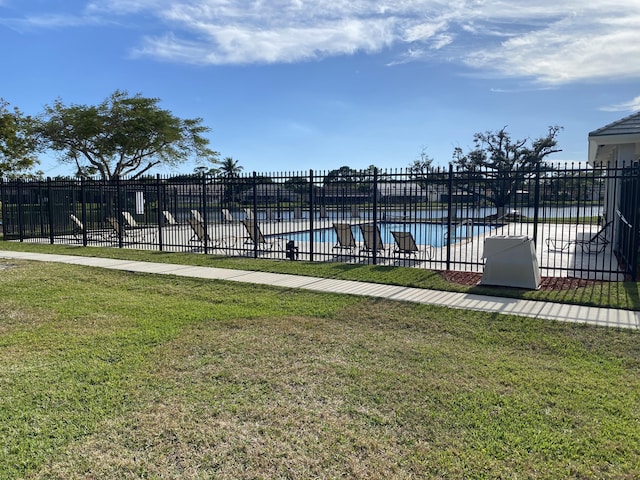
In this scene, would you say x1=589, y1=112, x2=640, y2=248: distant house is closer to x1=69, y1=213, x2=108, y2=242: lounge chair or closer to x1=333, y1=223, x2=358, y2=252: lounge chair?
x1=333, y1=223, x2=358, y2=252: lounge chair

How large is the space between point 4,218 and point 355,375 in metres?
19.2

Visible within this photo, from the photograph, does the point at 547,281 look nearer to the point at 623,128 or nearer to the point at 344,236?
the point at 623,128

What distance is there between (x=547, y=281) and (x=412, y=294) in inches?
112

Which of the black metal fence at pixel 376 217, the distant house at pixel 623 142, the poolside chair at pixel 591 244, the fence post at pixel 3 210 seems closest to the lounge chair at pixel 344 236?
the black metal fence at pixel 376 217

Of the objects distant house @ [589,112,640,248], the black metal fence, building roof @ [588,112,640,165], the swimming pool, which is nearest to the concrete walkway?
the black metal fence

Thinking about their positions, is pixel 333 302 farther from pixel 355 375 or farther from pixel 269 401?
pixel 269 401

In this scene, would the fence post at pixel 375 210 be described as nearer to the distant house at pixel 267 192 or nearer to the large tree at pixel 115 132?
the distant house at pixel 267 192

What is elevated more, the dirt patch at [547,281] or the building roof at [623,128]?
the building roof at [623,128]

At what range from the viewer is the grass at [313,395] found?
3051mm

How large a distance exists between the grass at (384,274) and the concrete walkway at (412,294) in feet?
1.07

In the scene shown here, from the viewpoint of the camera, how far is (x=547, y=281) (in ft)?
28.8

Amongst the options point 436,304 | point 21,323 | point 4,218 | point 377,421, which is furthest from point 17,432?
point 4,218

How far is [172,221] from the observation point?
81.3 feet

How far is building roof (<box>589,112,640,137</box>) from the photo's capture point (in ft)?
33.1
